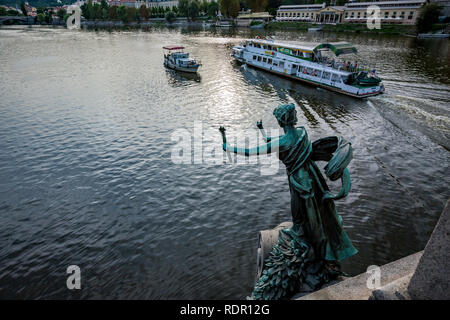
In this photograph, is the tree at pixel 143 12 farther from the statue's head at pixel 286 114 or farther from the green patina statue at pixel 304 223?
the green patina statue at pixel 304 223

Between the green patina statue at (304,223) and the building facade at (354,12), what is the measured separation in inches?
4598

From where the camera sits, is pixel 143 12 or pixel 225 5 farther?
pixel 143 12

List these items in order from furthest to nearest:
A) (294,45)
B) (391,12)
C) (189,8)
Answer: (189,8) < (391,12) < (294,45)

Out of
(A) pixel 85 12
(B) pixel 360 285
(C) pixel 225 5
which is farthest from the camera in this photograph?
(A) pixel 85 12

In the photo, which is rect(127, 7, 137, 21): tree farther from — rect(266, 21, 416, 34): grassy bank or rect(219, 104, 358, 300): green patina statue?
rect(219, 104, 358, 300): green patina statue

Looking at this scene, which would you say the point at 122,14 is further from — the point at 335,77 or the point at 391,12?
the point at 335,77

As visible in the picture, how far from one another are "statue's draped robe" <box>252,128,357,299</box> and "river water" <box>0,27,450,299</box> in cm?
380

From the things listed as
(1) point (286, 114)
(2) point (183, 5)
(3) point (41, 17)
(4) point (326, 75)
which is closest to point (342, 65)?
(4) point (326, 75)

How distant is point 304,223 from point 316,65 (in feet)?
107

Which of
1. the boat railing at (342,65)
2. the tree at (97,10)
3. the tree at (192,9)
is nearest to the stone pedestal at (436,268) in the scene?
the boat railing at (342,65)

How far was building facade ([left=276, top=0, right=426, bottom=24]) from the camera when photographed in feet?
315

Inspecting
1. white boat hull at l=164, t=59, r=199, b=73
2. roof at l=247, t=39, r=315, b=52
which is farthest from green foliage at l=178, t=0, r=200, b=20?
roof at l=247, t=39, r=315, b=52

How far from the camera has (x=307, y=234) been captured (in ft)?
21.0
